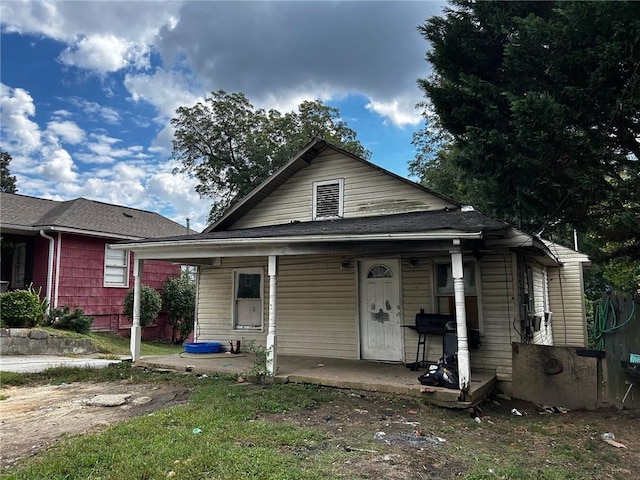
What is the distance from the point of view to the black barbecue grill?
25.3 feet

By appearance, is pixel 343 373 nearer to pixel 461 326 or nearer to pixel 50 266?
pixel 461 326

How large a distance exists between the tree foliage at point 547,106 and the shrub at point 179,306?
11871mm

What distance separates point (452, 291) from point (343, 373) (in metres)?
2.54

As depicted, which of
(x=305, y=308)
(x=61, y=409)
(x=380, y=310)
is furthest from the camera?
(x=305, y=308)

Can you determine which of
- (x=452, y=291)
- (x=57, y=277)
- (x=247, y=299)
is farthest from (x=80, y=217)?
(x=452, y=291)

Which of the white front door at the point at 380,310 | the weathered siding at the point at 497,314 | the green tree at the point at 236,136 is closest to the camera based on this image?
the weathered siding at the point at 497,314

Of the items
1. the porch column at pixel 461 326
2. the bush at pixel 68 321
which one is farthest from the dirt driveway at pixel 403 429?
the bush at pixel 68 321

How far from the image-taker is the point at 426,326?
25.7ft

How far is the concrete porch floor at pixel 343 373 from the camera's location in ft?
19.8

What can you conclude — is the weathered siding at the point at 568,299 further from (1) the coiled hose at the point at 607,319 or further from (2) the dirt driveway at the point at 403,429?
(2) the dirt driveway at the point at 403,429

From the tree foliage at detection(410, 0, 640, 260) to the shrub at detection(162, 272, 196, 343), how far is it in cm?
1187

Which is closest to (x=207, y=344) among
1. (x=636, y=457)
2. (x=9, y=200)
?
(x=636, y=457)

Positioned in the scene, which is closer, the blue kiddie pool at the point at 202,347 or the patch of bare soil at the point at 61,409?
the patch of bare soil at the point at 61,409

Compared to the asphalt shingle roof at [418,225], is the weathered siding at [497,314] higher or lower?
lower
